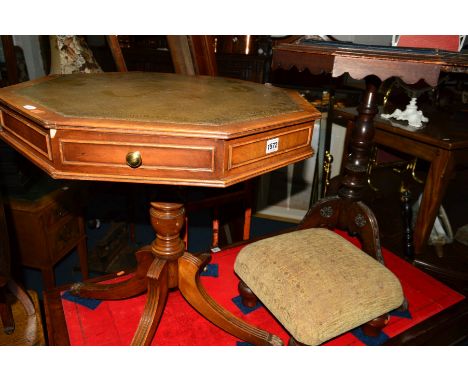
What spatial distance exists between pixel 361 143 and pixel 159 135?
3.93 feet

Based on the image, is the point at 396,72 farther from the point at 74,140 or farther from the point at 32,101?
the point at 32,101

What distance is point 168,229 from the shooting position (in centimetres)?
144

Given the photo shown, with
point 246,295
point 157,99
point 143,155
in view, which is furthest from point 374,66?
point 246,295

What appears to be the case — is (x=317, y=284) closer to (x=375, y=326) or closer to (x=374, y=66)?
(x=375, y=326)

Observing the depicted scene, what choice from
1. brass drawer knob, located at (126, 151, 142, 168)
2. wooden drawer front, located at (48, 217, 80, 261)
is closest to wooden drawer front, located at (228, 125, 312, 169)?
brass drawer knob, located at (126, 151, 142, 168)

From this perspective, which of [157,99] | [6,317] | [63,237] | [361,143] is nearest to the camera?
[157,99]

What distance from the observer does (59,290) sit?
5.84 feet

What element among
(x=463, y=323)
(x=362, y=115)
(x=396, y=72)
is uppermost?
(x=396, y=72)

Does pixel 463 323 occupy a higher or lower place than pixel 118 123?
lower

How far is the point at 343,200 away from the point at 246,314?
2.51 ft

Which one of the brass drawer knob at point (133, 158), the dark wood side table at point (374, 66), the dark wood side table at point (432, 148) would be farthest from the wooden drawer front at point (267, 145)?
the dark wood side table at point (432, 148)

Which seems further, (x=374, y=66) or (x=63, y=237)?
(x=63, y=237)

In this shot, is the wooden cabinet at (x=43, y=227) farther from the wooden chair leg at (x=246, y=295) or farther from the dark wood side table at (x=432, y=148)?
the dark wood side table at (x=432, y=148)

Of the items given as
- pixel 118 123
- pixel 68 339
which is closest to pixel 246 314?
pixel 68 339
